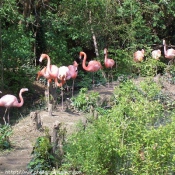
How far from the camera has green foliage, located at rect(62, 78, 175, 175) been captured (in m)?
3.33

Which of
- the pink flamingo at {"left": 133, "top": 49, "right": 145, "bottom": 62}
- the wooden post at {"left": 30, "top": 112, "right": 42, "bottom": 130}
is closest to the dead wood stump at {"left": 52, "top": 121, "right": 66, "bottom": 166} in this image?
the wooden post at {"left": 30, "top": 112, "right": 42, "bottom": 130}

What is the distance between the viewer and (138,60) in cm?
1041

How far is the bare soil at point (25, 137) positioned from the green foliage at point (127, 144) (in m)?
1.33

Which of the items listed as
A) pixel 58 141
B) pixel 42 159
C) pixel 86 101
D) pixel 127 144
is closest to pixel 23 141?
pixel 58 141

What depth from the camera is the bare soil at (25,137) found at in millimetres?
5060

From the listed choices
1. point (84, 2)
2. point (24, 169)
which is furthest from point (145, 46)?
point (24, 169)

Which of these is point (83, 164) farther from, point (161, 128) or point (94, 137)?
point (161, 128)

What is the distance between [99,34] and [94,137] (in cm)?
788

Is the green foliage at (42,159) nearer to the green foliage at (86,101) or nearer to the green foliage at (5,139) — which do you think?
the green foliage at (5,139)

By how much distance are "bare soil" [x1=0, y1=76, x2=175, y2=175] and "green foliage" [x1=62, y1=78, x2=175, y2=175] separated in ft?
4.35

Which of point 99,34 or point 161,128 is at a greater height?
point 99,34

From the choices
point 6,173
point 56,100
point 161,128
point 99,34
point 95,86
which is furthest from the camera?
point 99,34

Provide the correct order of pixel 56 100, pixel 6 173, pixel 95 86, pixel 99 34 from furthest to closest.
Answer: pixel 99 34, pixel 95 86, pixel 56 100, pixel 6 173

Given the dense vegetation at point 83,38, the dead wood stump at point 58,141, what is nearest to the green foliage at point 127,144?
the dense vegetation at point 83,38
